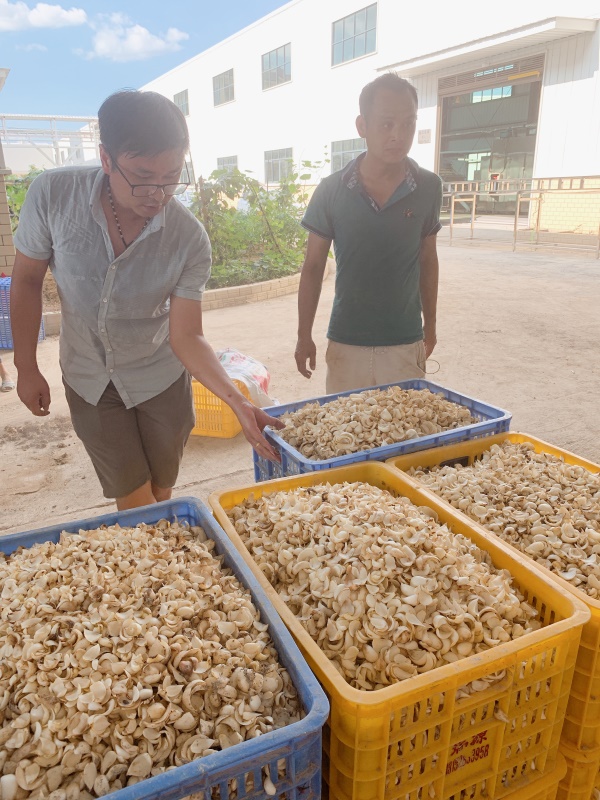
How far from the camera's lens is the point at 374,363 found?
2.63 metres

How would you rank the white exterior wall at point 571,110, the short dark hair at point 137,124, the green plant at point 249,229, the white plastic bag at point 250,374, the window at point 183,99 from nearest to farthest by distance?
1. the short dark hair at point 137,124
2. the white plastic bag at point 250,374
3. the green plant at point 249,229
4. the white exterior wall at point 571,110
5. the window at point 183,99

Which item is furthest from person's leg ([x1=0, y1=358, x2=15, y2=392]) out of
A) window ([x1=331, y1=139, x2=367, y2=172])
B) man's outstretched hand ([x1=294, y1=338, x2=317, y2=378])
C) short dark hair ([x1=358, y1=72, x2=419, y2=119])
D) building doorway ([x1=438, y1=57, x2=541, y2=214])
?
building doorway ([x1=438, y1=57, x2=541, y2=214])

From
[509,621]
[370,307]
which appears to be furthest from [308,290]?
[509,621]

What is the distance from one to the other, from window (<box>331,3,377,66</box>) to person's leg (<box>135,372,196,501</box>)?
1724 centimetres

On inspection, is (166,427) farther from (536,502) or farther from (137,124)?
(536,502)

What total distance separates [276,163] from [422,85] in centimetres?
619

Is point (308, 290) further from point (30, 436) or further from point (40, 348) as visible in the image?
point (40, 348)

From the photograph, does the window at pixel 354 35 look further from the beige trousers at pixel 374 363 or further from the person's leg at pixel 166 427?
the person's leg at pixel 166 427

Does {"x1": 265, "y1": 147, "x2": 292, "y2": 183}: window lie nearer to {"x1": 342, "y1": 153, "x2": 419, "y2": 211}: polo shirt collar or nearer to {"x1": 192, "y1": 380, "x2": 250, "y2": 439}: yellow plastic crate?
{"x1": 192, "y1": 380, "x2": 250, "y2": 439}: yellow plastic crate

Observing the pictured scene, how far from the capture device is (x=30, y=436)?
406 cm

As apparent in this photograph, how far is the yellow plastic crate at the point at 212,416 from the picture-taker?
152 inches

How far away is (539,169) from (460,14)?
4.25 metres

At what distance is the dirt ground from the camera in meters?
3.39

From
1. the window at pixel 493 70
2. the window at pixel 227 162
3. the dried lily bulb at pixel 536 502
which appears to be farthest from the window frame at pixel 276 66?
the dried lily bulb at pixel 536 502
